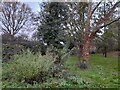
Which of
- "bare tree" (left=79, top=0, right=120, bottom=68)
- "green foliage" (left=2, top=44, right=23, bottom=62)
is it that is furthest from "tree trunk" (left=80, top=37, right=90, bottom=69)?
"green foliage" (left=2, top=44, right=23, bottom=62)

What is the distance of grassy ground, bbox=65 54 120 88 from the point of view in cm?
287

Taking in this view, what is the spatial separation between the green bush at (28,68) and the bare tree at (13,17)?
0.71 m

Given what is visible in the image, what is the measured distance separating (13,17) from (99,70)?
61.2 inches

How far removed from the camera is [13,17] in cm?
338

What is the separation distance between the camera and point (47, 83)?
2.45m

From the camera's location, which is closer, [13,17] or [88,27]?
[13,17]

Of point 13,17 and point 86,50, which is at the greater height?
point 13,17

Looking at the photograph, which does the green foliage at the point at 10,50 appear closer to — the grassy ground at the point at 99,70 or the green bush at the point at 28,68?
the green bush at the point at 28,68

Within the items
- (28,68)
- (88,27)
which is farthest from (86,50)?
(28,68)

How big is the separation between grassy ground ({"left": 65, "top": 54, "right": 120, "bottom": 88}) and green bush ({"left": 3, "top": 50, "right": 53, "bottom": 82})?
491 mm

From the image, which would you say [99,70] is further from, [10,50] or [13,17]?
[13,17]

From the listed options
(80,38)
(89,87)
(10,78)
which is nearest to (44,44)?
(80,38)

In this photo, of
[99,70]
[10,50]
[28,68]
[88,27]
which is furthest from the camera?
[88,27]

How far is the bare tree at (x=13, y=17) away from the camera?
321cm
